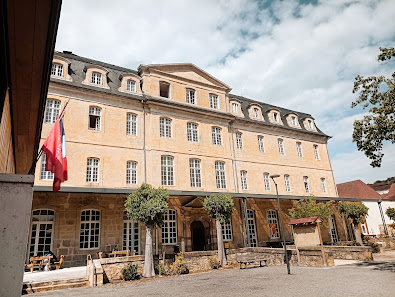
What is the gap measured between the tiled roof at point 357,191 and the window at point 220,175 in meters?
25.3

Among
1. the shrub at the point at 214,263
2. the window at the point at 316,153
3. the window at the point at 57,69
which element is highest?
the window at the point at 57,69

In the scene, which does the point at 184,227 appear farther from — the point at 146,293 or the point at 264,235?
the point at 146,293

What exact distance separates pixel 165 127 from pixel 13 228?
17634mm

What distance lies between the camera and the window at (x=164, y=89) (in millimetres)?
20802

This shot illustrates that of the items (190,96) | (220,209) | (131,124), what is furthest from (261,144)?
(131,124)

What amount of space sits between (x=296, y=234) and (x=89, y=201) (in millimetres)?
11395

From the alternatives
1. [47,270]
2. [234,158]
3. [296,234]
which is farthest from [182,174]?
[47,270]

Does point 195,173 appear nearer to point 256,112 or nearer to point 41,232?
point 256,112

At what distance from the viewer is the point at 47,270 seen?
41.0 ft

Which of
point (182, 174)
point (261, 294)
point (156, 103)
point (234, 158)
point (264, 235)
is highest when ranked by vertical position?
point (156, 103)

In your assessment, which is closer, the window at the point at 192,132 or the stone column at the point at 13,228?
the stone column at the point at 13,228

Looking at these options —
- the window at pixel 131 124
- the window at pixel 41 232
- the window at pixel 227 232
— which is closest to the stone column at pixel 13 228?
the window at pixel 41 232

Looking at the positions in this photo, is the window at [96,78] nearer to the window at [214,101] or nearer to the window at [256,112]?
the window at [214,101]

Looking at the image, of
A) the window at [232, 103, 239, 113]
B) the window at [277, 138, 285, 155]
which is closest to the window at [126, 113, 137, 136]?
the window at [232, 103, 239, 113]
